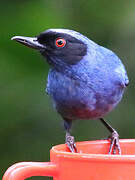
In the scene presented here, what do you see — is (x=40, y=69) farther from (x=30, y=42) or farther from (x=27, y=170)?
(x=27, y=170)

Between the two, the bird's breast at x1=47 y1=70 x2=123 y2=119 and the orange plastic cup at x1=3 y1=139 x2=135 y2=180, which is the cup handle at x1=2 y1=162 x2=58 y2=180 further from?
the bird's breast at x1=47 y1=70 x2=123 y2=119

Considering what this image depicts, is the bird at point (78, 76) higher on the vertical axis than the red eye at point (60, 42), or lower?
lower

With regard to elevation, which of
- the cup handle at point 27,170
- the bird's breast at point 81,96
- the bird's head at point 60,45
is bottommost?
the cup handle at point 27,170

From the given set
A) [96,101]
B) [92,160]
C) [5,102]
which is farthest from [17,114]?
[92,160]

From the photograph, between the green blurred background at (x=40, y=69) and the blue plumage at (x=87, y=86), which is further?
the green blurred background at (x=40, y=69)

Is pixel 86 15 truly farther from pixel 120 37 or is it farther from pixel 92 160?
pixel 92 160

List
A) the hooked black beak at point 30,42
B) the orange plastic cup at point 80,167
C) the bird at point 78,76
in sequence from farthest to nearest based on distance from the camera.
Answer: the bird at point 78,76 < the hooked black beak at point 30,42 < the orange plastic cup at point 80,167

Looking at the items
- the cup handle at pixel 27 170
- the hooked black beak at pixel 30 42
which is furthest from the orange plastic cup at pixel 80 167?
the hooked black beak at pixel 30 42

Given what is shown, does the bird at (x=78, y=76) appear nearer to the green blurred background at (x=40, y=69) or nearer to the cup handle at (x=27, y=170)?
the cup handle at (x=27, y=170)

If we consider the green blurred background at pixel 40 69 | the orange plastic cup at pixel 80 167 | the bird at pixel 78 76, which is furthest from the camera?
the green blurred background at pixel 40 69
